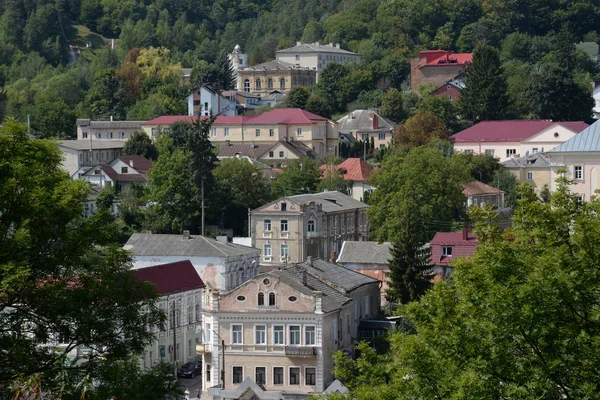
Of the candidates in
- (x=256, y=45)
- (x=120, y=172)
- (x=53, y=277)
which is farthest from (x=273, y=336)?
(x=256, y=45)

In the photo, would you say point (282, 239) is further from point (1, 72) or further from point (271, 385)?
point (1, 72)

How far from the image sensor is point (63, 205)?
23.3 meters

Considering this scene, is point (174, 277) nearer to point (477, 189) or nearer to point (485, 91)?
point (477, 189)

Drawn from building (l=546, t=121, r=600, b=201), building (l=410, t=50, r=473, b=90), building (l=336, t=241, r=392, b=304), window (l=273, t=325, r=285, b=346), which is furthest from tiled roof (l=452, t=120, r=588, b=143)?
window (l=273, t=325, r=285, b=346)

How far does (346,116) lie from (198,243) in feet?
134

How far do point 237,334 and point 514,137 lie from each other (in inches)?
1677

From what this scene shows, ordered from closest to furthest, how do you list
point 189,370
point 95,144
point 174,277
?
point 189,370
point 174,277
point 95,144

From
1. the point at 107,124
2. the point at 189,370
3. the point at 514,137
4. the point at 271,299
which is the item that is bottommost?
the point at 189,370

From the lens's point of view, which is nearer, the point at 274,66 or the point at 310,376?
the point at 310,376

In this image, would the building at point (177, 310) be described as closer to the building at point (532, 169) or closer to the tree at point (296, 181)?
the tree at point (296, 181)

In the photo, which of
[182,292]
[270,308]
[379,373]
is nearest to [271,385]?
[270,308]

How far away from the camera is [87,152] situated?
89.3 metres

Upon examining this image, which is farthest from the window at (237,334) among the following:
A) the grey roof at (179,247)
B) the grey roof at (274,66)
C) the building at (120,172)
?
the grey roof at (274,66)

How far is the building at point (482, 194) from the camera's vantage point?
7494cm
